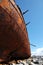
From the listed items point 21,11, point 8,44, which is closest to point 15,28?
point 8,44

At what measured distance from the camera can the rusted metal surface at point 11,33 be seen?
465 cm

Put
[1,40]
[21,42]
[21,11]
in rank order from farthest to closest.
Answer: [21,11] < [21,42] < [1,40]

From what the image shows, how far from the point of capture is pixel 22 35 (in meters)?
5.02

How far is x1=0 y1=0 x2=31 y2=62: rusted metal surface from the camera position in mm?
4648

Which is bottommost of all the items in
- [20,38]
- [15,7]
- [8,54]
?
[8,54]

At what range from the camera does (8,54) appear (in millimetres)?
4930

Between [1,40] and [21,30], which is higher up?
[21,30]

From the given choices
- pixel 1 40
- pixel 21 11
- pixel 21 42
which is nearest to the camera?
pixel 1 40

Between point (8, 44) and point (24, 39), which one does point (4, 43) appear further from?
point (24, 39)

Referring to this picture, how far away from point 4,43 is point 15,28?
1.55ft

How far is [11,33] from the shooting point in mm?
4711

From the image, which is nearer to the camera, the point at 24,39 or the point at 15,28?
the point at 15,28

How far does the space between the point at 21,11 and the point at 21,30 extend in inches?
25.8

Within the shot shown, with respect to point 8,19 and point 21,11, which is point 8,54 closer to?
point 8,19
